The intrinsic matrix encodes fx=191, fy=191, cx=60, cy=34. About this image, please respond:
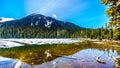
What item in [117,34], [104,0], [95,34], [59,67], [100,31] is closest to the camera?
[117,34]

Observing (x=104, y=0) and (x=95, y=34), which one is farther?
(x=95, y=34)

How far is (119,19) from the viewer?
612 inches

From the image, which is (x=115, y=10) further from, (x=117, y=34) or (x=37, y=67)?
(x=37, y=67)

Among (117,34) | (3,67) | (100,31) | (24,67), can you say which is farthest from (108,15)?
(100,31)

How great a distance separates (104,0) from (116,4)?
1.20m

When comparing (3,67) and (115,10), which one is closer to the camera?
(115,10)

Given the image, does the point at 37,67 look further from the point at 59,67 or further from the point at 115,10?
the point at 115,10

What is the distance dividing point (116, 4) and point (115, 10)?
49 cm

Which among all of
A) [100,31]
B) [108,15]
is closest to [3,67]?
[108,15]

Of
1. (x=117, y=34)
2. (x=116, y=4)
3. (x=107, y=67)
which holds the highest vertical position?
(x=116, y=4)

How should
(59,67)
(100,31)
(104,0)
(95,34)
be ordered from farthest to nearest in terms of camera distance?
Answer: 1. (95,34)
2. (100,31)
3. (59,67)
4. (104,0)

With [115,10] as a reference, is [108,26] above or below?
below

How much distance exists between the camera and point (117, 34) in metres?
15.4

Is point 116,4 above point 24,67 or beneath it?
above
